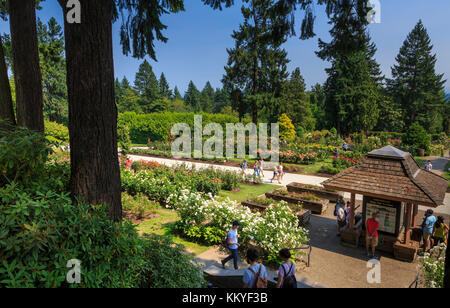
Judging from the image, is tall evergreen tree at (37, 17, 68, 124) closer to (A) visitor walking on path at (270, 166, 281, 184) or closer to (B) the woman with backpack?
(A) visitor walking on path at (270, 166, 281, 184)

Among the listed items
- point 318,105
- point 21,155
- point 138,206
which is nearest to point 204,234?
point 138,206

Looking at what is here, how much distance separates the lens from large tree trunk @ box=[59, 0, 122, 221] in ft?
11.9

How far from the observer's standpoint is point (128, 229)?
11.4 ft

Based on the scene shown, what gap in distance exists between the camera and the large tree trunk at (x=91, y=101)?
3.63 metres

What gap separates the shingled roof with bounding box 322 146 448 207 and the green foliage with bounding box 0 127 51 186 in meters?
7.77

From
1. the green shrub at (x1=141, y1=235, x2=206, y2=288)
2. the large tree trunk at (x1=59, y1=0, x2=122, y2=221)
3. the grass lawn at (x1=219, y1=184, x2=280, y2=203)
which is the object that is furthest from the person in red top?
the large tree trunk at (x1=59, y1=0, x2=122, y2=221)

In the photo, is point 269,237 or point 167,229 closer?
point 269,237

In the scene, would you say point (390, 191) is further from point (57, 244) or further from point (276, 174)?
point (276, 174)

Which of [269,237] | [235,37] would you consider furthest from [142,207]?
[235,37]

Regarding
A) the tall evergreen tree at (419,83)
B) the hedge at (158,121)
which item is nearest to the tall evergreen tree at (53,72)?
the hedge at (158,121)

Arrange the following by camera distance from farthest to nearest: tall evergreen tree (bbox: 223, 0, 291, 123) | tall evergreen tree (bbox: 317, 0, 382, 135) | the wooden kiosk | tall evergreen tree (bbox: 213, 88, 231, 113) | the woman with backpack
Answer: tall evergreen tree (bbox: 213, 88, 231, 113) → tall evergreen tree (bbox: 317, 0, 382, 135) → tall evergreen tree (bbox: 223, 0, 291, 123) → the wooden kiosk → the woman with backpack

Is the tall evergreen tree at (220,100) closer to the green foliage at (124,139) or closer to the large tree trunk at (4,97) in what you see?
the green foliage at (124,139)
